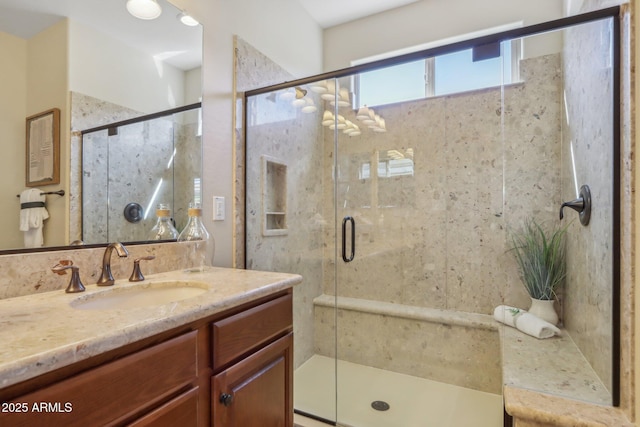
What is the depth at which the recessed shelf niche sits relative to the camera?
6.95 feet

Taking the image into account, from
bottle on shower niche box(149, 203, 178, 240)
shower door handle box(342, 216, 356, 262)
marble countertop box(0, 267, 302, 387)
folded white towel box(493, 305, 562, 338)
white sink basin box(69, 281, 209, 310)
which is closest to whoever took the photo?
marble countertop box(0, 267, 302, 387)

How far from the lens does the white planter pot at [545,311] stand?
1929mm

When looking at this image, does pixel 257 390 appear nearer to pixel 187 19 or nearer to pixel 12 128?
pixel 12 128

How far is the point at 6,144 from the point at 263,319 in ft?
3.11

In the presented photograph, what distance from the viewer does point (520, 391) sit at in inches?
50.1

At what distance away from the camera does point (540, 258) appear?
2037 millimetres

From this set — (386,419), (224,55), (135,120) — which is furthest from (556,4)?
(386,419)

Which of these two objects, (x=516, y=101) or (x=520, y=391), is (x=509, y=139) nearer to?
(x=516, y=101)

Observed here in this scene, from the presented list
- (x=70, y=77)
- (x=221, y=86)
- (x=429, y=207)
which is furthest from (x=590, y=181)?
(x=70, y=77)

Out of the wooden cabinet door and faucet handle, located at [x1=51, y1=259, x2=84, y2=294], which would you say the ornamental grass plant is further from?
faucet handle, located at [x1=51, y1=259, x2=84, y2=294]

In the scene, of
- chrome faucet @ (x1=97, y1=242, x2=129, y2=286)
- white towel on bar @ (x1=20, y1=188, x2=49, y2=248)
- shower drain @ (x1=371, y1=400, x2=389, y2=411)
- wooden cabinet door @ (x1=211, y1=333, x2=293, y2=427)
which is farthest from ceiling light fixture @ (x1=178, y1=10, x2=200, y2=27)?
shower drain @ (x1=371, y1=400, x2=389, y2=411)

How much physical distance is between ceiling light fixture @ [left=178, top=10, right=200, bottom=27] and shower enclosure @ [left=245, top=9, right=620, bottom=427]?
0.51m

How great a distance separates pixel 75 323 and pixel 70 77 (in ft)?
2.85

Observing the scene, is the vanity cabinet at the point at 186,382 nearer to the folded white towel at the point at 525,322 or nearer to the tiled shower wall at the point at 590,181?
the tiled shower wall at the point at 590,181
